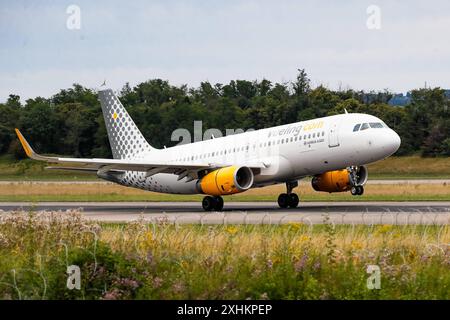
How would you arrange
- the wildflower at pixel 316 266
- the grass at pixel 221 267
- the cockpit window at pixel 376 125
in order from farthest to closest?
the cockpit window at pixel 376 125 → the wildflower at pixel 316 266 → the grass at pixel 221 267

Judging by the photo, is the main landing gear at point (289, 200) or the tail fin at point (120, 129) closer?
the main landing gear at point (289, 200)

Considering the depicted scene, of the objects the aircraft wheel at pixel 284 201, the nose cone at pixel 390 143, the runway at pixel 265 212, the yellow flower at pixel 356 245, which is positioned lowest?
the yellow flower at pixel 356 245

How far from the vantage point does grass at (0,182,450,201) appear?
168ft

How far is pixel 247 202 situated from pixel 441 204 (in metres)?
10.6

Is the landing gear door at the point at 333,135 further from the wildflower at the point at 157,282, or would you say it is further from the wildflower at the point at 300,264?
the wildflower at the point at 157,282

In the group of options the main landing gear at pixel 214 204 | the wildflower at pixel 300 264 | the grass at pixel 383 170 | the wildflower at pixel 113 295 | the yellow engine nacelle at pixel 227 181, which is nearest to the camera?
the wildflower at pixel 113 295

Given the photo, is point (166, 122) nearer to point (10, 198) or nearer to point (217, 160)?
point (10, 198)

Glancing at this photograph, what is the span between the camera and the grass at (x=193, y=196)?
51.3 m

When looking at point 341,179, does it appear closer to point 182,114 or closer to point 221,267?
point 221,267

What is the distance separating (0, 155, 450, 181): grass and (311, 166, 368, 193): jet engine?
3585 cm

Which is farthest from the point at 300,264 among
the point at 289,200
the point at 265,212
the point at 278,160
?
the point at 289,200

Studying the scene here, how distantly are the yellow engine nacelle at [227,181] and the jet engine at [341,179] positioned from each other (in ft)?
12.3

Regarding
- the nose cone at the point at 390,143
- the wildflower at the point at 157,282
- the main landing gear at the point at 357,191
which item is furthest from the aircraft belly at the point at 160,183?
the wildflower at the point at 157,282

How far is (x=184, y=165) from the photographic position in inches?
1666
